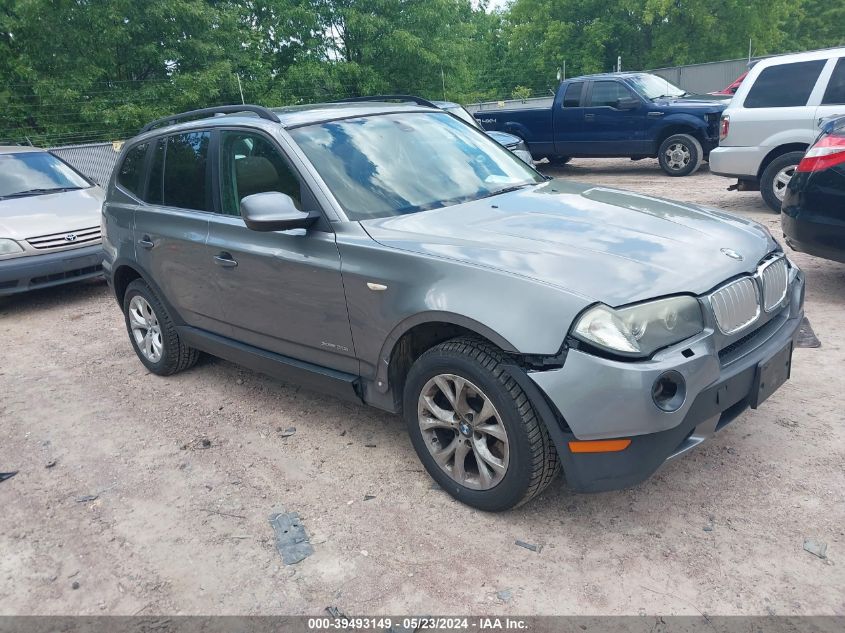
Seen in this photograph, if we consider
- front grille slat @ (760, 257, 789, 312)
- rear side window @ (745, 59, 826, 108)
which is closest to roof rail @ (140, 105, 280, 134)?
front grille slat @ (760, 257, 789, 312)

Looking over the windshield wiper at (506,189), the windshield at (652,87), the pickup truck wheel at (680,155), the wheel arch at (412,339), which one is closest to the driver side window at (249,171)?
the wheel arch at (412,339)

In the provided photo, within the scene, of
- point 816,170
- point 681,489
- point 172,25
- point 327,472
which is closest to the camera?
point 681,489

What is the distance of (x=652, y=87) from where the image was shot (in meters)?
13.2

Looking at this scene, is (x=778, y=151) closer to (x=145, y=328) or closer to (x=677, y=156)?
(x=677, y=156)

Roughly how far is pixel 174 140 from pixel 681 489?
3.80m

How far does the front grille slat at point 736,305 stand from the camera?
284cm

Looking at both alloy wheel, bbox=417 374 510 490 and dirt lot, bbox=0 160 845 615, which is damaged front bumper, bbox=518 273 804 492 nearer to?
alloy wheel, bbox=417 374 510 490

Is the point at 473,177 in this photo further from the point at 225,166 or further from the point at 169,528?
the point at 169,528

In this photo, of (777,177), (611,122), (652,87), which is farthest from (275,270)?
(652,87)

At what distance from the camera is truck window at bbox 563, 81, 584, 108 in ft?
44.5

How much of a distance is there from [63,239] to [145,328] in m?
2.97

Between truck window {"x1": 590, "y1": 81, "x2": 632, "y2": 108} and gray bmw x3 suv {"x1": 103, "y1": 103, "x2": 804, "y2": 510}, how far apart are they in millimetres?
9477

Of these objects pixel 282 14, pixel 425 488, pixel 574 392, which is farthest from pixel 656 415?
pixel 282 14

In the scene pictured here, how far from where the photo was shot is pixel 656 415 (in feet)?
8.50
